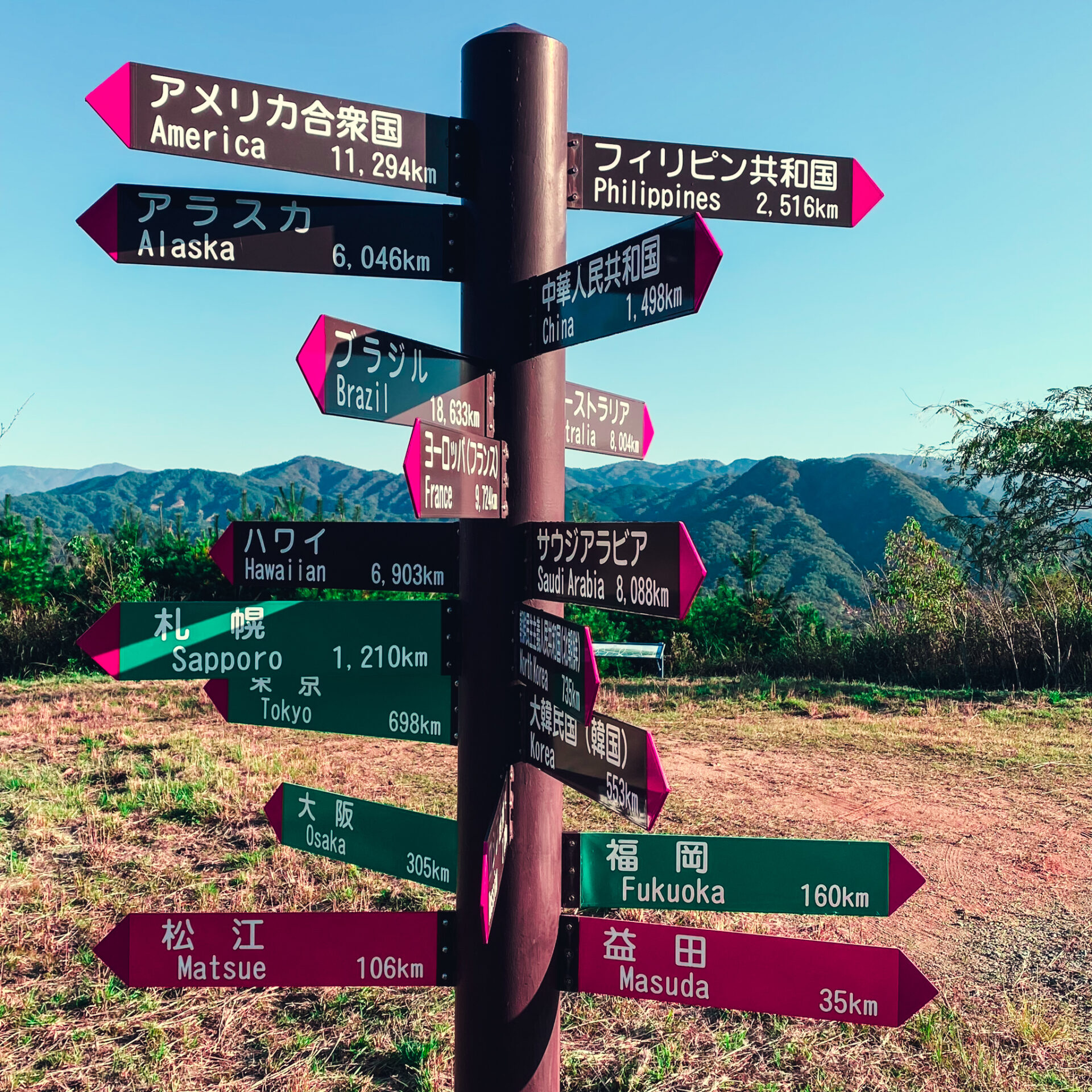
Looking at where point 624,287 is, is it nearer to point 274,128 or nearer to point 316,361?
point 316,361

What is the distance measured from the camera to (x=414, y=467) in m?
1.56

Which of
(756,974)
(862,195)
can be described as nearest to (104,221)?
(862,195)

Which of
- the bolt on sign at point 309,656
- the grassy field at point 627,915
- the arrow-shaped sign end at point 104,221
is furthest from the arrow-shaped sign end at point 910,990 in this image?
the arrow-shaped sign end at point 104,221

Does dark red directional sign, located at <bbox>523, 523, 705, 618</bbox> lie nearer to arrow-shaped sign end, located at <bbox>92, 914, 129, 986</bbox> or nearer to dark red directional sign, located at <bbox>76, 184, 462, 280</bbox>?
dark red directional sign, located at <bbox>76, 184, 462, 280</bbox>

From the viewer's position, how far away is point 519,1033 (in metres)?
2.00

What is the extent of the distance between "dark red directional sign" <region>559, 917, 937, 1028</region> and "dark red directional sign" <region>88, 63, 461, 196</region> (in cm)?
173

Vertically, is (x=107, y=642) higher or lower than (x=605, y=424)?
lower

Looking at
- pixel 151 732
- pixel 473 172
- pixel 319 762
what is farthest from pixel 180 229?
pixel 151 732

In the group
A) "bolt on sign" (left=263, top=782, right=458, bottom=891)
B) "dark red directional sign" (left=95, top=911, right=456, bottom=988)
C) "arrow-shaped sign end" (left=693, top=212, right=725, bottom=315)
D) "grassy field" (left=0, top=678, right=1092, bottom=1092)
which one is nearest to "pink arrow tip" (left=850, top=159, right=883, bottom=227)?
"arrow-shaped sign end" (left=693, top=212, right=725, bottom=315)

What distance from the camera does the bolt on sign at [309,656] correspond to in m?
2.01

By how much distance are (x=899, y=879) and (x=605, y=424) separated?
136 cm

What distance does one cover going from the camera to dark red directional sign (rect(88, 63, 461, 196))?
72.7 inches

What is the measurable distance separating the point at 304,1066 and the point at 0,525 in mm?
10767

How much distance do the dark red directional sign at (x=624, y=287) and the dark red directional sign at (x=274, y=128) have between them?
38 cm
